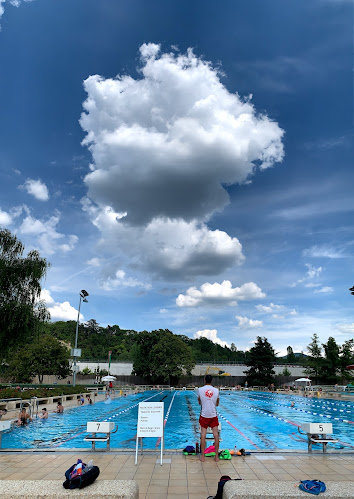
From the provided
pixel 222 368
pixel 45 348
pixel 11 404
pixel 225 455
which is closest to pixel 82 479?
pixel 225 455

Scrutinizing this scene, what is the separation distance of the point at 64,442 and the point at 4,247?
1720 centimetres

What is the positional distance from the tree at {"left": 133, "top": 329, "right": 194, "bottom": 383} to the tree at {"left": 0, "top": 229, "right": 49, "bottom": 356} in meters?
35.3

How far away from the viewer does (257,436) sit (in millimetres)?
14984

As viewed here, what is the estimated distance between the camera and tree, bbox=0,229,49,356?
24.3m

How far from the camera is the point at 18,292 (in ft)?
83.9

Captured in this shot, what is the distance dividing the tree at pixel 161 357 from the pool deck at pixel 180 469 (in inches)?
2037

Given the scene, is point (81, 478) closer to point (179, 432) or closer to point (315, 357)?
point (179, 432)

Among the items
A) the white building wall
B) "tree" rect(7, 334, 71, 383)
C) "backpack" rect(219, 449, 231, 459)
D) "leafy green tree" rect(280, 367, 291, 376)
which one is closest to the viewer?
"backpack" rect(219, 449, 231, 459)

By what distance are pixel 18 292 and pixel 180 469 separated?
840 inches

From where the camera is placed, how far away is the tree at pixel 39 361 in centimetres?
5156

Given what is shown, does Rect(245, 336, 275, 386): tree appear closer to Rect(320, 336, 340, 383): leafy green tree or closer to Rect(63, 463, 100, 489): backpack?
Rect(320, 336, 340, 383): leafy green tree

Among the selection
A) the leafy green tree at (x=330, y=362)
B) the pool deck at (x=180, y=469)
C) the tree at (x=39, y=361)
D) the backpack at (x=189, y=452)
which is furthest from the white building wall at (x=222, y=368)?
the pool deck at (x=180, y=469)

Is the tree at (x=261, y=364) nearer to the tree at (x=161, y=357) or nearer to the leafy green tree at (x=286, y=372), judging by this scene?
the leafy green tree at (x=286, y=372)

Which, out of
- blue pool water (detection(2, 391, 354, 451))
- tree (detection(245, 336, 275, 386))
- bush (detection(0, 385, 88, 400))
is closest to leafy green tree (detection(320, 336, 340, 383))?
tree (detection(245, 336, 275, 386))
